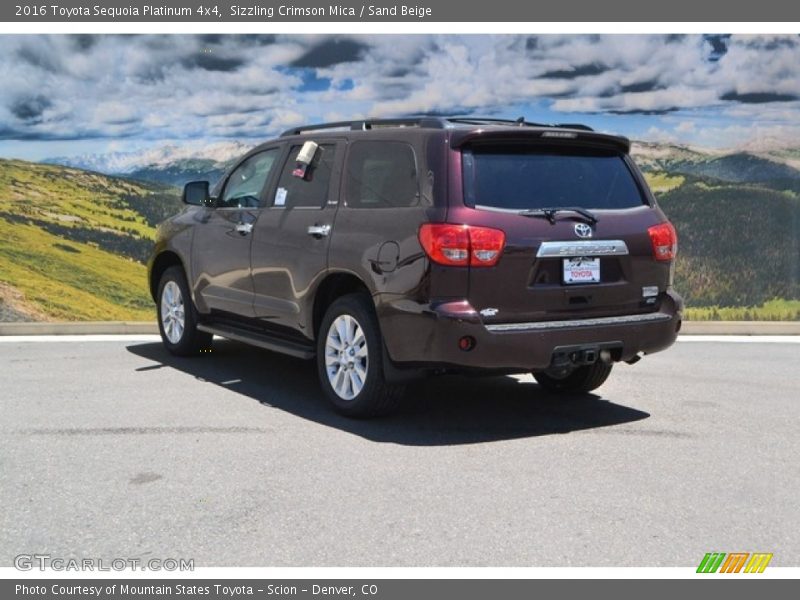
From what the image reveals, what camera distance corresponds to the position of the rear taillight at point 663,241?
6.27 m

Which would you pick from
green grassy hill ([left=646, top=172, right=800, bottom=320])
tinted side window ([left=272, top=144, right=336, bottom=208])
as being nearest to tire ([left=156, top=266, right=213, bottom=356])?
tinted side window ([left=272, top=144, right=336, bottom=208])

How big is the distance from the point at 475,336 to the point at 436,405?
1.42 metres

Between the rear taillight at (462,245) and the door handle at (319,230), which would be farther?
the door handle at (319,230)

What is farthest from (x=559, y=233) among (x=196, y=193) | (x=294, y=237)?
(x=196, y=193)

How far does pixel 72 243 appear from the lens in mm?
11477

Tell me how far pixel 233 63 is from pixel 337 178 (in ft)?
18.9

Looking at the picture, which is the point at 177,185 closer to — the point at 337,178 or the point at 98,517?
the point at 337,178

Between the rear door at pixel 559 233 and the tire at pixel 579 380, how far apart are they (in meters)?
0.92

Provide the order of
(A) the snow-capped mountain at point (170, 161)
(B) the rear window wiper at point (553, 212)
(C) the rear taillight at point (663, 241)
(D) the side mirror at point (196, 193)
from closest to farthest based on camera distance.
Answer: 1. (B) the rear window wiper at point (553, 212)
2. (C) the rear taillight at point (663, 241)
3. (D) the side mirror at point (196, 193)
4. (A) the snow-capped mountain at point (170, 161)

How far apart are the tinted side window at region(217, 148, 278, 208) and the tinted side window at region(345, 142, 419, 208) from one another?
1166 mm

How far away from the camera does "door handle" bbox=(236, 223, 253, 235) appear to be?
7.39 metres

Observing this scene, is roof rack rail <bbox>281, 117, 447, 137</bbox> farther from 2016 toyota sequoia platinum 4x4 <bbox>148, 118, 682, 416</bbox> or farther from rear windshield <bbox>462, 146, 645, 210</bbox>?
rear windshield <bbox>462, 146, 645, 210</bbox>

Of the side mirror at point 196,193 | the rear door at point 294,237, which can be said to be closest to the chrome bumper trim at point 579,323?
the rear door at point 294,237

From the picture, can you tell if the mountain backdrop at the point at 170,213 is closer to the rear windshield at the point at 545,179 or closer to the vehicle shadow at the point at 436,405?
the vehicle shadow at the point at 436,405
